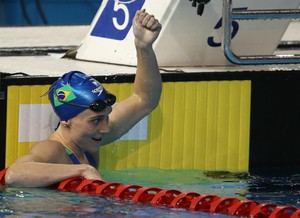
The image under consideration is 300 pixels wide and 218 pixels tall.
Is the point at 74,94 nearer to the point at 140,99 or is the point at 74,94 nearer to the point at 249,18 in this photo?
the point at 140,99

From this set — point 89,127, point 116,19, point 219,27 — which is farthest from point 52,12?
point 89,127

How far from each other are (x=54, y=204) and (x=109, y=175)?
3.28ft

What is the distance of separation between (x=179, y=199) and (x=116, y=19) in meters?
1.81

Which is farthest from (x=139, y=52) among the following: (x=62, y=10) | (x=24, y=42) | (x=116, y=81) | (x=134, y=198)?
(x=62, y=10)

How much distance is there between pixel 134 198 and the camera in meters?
5.19

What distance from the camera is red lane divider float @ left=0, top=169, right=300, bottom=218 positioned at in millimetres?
4879

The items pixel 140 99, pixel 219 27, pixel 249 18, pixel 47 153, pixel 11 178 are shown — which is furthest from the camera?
pixel 219 27

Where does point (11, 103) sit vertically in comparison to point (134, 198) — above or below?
above

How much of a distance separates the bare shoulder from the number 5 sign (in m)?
1.21

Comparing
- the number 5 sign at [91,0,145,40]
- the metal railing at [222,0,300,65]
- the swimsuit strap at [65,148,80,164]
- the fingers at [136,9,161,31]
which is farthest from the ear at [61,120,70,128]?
the number 5 sign at [91,0,145,40]

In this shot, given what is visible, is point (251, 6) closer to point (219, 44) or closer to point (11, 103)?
point (219, 44)

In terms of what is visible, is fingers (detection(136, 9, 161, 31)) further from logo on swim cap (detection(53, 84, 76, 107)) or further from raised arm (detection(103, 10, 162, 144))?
logo on swim cap (detection(53, 84, 76, 107))

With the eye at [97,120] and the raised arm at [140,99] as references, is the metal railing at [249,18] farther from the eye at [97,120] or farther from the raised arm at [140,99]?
the eye at [97,120]

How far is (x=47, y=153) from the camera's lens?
18.0ft
